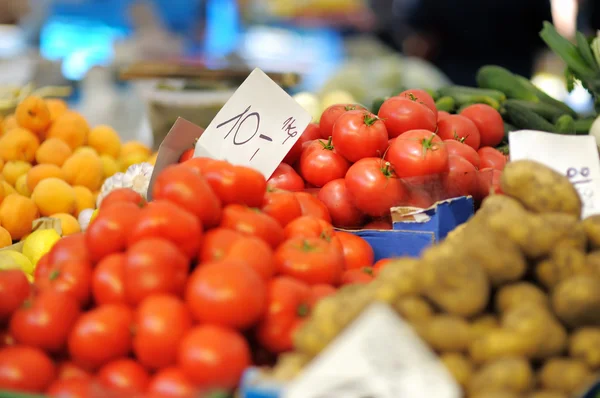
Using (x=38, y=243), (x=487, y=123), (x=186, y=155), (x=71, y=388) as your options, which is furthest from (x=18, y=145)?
(x=487, y=123)

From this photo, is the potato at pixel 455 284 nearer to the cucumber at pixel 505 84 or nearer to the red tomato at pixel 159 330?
the red tomato at pixel 159 330

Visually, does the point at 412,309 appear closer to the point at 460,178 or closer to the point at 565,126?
the point at 460,178

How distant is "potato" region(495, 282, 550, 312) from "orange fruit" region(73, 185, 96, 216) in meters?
1.61

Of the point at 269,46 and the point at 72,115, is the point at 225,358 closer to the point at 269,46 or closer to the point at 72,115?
the point at 72,115

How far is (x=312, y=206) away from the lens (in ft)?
5.49

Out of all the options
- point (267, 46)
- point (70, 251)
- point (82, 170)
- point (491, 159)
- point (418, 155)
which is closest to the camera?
point (70, 251)

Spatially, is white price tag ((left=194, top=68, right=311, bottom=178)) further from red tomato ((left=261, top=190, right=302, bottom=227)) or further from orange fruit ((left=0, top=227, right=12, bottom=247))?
orange fruit ((left=0, top=227, right=12, bottom=247))

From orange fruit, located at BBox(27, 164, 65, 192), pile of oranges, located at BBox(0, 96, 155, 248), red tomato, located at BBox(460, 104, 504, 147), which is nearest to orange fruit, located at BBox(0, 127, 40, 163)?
pile of oranges, located at BBox(0, 96, 155, 248)

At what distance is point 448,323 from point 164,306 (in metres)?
0.49

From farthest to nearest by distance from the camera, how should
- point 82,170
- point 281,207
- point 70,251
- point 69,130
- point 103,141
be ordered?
point 103,141
point 69,130
point 82,170
point 281,207
point 70,251

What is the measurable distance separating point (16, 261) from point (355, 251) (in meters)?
0.97

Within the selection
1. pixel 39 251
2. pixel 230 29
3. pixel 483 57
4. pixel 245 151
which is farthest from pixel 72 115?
pixel 230 29

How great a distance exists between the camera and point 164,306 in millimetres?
1063

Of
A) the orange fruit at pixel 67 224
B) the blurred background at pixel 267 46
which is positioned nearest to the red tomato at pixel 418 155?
the orange fruit at pixel 67 224
